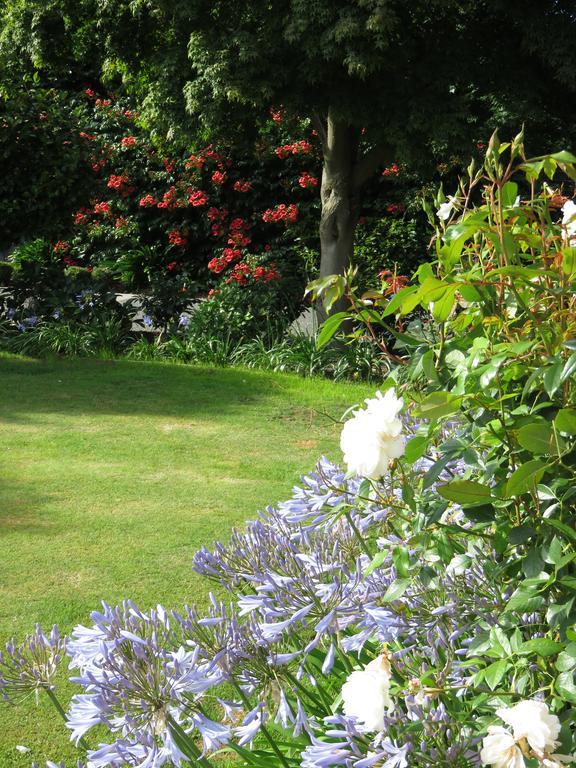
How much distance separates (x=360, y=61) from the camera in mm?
7199

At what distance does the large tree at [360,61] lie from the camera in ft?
24.5

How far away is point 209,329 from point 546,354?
26.3ft

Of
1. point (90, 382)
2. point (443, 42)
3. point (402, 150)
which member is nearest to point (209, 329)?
point (90, 382)

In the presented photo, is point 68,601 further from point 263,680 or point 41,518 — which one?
point 263,680

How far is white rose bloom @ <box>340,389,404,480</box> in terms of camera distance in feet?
5.05

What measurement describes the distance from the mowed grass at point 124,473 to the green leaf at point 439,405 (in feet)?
6.28

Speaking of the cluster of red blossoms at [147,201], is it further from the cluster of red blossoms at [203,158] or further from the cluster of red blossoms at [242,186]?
the cluster of red blossoms at [242,186]

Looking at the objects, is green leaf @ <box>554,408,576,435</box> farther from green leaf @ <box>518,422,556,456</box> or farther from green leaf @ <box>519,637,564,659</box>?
green leaf @ <box>519,637,564,659</box>

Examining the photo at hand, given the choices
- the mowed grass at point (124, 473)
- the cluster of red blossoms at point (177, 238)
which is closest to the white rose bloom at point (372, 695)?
the mowed grass at point (124, 473)

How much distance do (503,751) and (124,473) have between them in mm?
4629

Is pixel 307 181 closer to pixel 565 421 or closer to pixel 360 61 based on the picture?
pixel 360 61

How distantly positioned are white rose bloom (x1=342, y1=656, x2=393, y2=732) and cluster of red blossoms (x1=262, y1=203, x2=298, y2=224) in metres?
10.2

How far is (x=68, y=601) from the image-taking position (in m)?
3.89

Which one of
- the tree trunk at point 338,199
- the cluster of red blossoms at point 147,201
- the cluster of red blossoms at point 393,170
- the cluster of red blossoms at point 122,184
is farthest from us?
the cluster of red blossoms at point 122,184
